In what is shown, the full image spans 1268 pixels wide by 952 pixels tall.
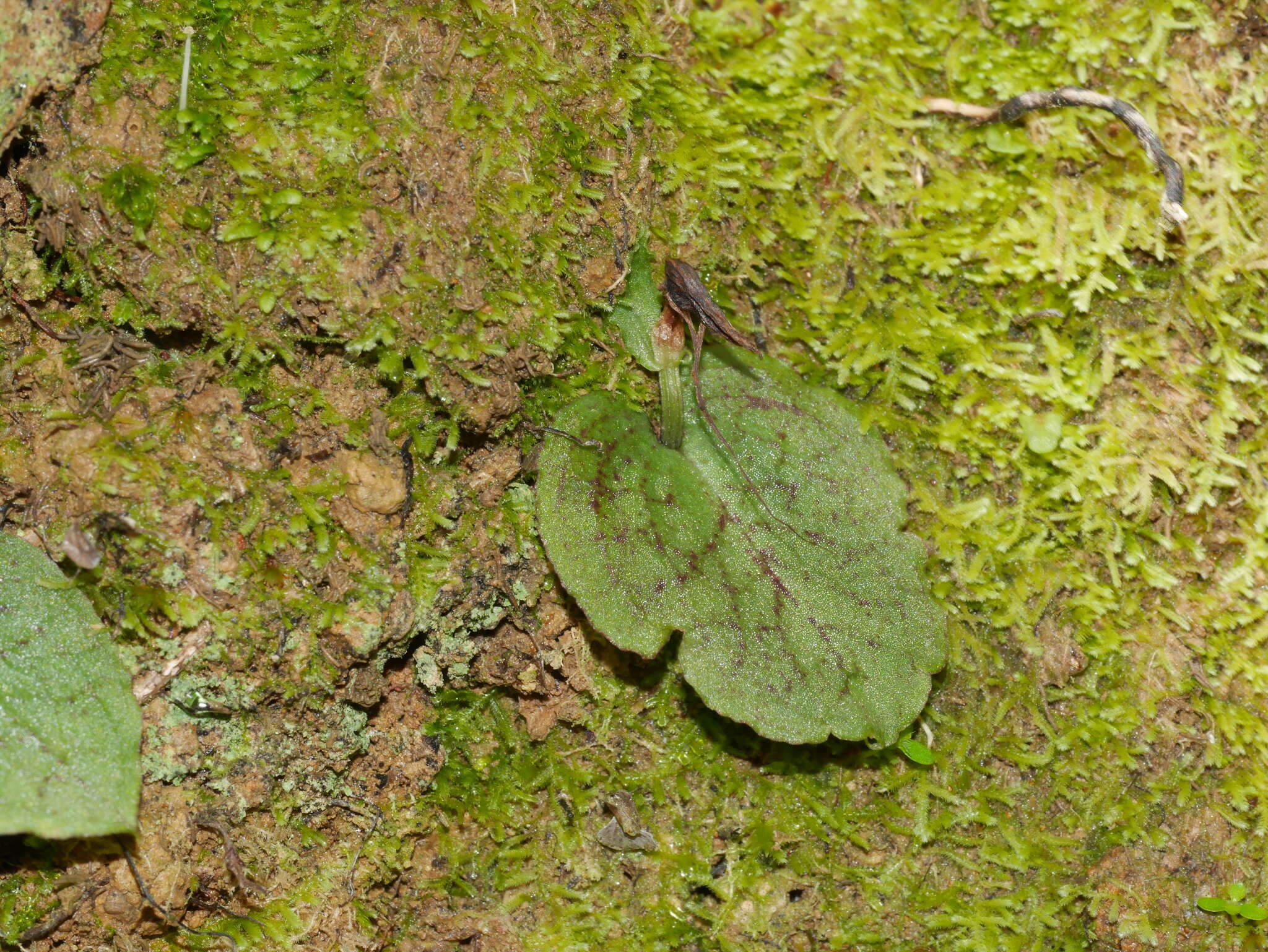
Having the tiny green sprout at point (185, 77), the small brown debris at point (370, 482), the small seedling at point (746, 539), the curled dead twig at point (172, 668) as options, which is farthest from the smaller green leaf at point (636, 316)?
the curled dead twig at point (172, 668)

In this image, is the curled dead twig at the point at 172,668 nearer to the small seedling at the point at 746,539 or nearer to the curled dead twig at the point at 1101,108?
the small seedling at the point at 746,539

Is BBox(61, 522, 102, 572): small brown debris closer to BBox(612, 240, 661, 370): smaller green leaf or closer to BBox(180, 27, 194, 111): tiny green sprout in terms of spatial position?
BBox(180, 27, 194, 111): tiny green sprout

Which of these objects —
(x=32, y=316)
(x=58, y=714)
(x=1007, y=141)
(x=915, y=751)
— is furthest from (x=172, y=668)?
(x=1007, y=141)

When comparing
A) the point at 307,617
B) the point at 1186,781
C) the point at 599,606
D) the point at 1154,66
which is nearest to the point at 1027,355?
the point at 1154,66

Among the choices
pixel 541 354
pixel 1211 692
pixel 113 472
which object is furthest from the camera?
pixel 1211 692

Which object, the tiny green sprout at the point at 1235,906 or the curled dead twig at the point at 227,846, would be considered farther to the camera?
the tiny green sprout at the point at 1235,906

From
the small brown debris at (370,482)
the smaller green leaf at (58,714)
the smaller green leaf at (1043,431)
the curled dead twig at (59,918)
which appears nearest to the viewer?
the smaller green leaf at (58,714)

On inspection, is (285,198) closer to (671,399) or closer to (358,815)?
(671,399)

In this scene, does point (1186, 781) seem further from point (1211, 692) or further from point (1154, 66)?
point (1154, 66)
